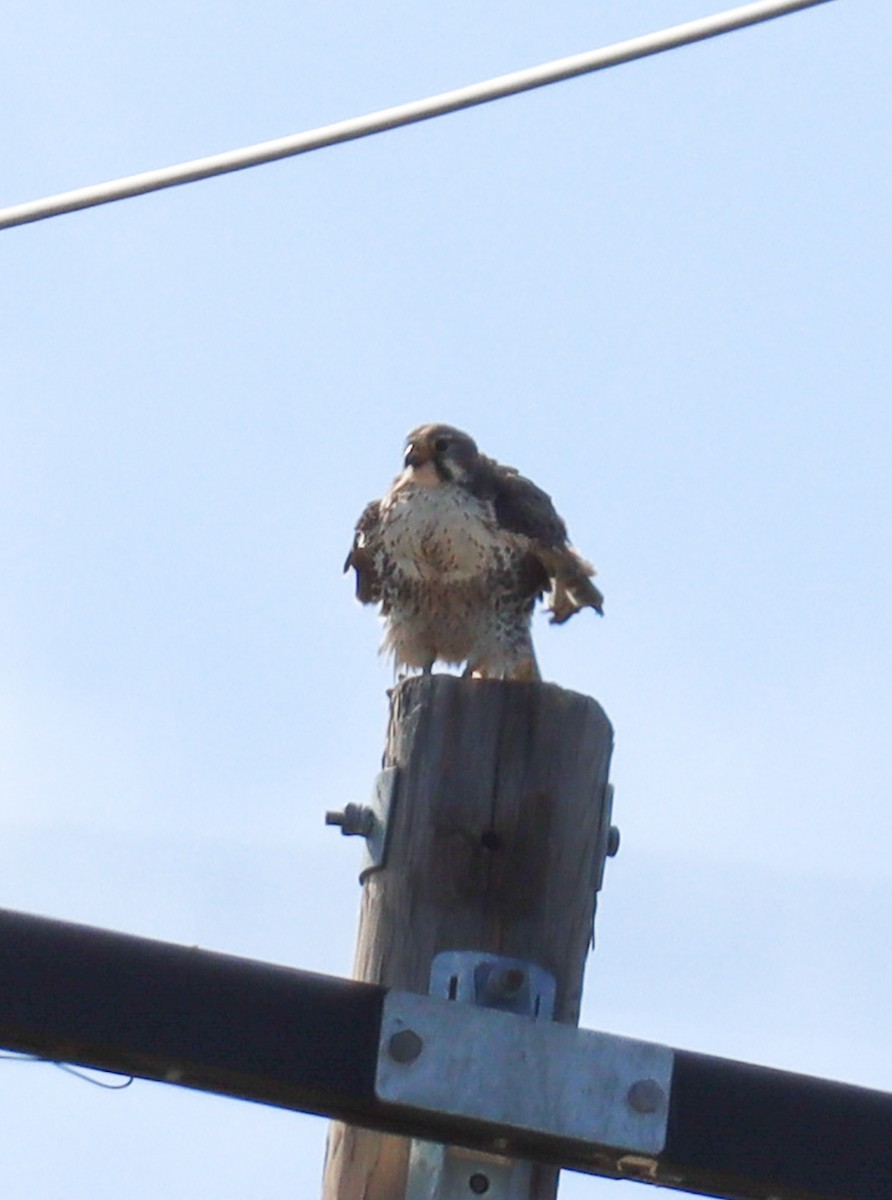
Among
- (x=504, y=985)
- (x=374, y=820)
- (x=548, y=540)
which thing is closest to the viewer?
(x=504, y=985)

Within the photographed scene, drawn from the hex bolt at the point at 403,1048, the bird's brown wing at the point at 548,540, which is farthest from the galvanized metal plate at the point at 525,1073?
the bird's brown wing at the point at 548,540

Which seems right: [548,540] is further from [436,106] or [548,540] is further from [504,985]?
[504,985]

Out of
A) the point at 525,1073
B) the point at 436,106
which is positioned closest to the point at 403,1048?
the point at 525,1073

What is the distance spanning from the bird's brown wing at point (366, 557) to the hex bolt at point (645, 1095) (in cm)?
466

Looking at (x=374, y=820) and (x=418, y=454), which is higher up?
(x=418, y=454)

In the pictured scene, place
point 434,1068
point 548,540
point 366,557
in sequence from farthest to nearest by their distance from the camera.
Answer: point 366,557, point 548,540, point 434,1068

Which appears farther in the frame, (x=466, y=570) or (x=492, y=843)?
(x=466, y=570)

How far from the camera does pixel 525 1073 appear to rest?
2186 millimetres

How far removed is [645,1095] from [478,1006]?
0.82 feet

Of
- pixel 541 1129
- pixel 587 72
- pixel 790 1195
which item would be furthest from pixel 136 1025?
pixel 587 72

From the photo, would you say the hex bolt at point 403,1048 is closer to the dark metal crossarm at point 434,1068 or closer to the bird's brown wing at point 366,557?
the dark metal crossarm at point 434,1068

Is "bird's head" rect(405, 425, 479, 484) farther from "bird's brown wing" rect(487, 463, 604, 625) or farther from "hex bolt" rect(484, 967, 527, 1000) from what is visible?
"hex bolt" rect(484, 967, 527, 1000)

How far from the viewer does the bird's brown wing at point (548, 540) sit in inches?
254

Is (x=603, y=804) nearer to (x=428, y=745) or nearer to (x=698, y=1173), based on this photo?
(x=428, y=745)
